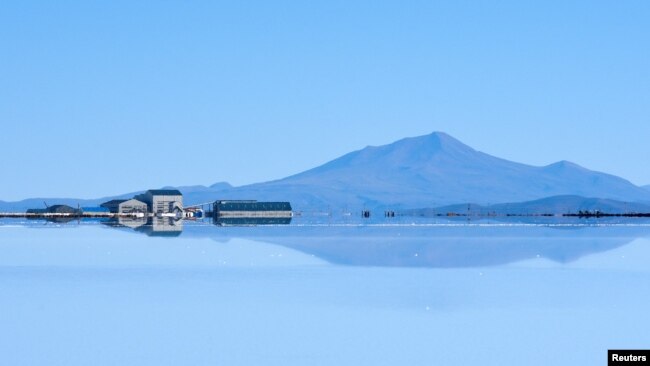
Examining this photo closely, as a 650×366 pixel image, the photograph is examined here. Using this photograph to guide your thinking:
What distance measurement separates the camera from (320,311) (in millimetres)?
17562

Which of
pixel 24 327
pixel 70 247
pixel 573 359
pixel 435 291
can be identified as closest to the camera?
pixel 573 359

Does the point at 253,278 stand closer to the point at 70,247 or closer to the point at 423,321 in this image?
the point at 423,321

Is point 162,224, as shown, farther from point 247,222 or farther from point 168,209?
point 168,209

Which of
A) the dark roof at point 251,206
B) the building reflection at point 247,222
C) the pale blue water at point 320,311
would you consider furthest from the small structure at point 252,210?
the pale blue water at point 320,311

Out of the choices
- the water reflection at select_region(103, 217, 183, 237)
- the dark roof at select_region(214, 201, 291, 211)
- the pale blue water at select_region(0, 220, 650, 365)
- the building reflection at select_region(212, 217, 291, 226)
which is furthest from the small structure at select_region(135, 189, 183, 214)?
the pale blue water at select_region(0, 220, 650, 365)

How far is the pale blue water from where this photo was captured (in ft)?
44.7

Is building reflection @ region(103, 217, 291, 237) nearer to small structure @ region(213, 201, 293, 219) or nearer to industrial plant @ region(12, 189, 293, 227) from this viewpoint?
industrial plant @ region(12, 189, 293, 227)

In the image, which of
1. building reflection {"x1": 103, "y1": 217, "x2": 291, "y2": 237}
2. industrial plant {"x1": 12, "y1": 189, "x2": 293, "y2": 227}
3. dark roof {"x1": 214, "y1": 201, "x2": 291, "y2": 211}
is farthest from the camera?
dark roof {"x1": 214, "y1": 201, "x2": 291, "y2": 211}

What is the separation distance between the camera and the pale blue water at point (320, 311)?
1362cm

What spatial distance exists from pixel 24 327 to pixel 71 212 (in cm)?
13304

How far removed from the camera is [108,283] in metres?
22.8

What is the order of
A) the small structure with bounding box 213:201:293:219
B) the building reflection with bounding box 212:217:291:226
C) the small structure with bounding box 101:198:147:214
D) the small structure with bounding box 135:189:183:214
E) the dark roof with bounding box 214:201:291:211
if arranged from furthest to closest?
the dark roof with bounding box 214:201:291:211 < the small structure with bounding box 213:201:293:219 < the small structure with bounding box 101:198:147:214 < the small structure with bounding box 135:189:183:214 < the building reflection with bounding box 212:217:291:226

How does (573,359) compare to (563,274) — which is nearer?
(573,359)

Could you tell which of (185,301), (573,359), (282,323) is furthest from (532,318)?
(185,301)
